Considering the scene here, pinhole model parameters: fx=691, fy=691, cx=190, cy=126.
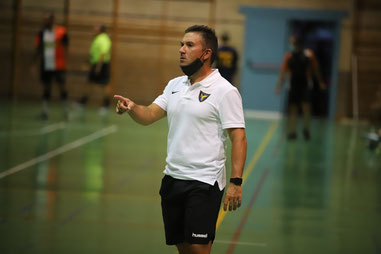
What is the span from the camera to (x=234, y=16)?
22891mm

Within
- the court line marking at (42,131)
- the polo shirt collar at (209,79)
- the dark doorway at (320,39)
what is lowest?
the court line marking at (42,131)

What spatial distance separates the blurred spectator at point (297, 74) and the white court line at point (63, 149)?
12.9 ft

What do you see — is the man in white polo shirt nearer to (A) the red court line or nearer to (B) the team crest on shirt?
(B) the team crest on shirt

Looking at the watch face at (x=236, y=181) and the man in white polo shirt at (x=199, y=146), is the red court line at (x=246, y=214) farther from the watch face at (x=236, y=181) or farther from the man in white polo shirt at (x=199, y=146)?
the watch face at (x=236, y=181)

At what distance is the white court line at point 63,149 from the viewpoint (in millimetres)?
10008

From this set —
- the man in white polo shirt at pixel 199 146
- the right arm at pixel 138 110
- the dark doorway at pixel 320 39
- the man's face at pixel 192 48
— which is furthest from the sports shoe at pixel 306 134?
the man's face at pixel 192 48

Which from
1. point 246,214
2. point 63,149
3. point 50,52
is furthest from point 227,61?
point 246,214

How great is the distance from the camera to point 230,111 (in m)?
4.31

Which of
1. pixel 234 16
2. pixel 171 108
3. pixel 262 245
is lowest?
pixel 262 245

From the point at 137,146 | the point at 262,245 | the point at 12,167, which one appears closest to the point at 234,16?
the point at 137,146

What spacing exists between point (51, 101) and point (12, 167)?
12.6 metres

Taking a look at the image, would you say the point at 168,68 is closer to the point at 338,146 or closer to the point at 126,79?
the point at 126,79

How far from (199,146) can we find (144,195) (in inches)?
179

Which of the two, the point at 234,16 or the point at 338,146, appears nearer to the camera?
the point at 338,146
